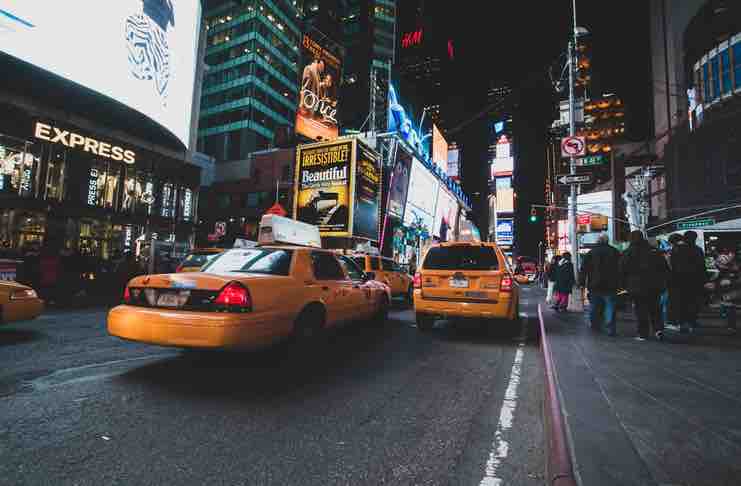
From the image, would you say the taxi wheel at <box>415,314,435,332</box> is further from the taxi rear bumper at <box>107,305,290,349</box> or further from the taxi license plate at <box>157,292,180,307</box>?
the taxi license plate at <box>157,292,180,307</box>

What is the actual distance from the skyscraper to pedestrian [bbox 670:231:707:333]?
5565 centimetres

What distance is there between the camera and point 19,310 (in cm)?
549

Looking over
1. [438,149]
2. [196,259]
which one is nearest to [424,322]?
[196,259]

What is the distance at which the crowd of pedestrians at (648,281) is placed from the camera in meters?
6.19

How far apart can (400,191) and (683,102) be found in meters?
21.6

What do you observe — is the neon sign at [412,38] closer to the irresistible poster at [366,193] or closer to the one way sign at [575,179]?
the irresistible poster at [366,193]

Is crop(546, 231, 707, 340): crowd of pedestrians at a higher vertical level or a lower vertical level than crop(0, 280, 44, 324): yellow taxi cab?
higher

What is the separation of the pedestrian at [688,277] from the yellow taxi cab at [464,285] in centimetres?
320

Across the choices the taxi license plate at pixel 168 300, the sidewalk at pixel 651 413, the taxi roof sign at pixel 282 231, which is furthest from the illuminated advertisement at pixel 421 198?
the taxi license plate at pixel 168 300

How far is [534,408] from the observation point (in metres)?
3.29

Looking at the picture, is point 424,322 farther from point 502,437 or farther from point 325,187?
point 325,187

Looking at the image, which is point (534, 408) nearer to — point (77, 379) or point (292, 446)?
point (292, 446)

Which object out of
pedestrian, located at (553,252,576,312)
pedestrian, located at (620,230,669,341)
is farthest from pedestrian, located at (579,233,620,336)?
pedestrian, located at (553,252,576,312)

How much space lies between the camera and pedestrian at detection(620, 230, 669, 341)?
6.13 metres
